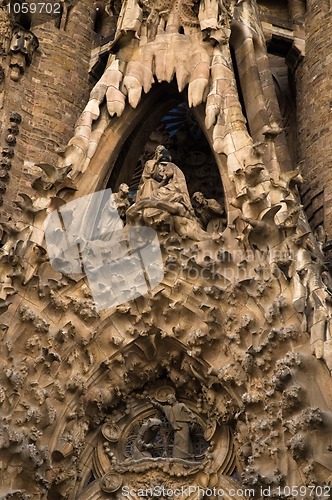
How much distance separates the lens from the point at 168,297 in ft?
32.3

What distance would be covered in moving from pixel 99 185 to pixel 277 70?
3844 millimetres

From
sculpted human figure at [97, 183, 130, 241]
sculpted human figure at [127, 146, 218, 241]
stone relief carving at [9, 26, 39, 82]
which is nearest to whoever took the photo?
sculpted human figure at [127, 146, 218, 241]

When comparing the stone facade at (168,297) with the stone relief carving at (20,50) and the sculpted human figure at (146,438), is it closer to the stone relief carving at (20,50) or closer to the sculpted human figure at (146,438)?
the sculpted human figure at (146,438)

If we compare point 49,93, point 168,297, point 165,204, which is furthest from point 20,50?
point 168,297

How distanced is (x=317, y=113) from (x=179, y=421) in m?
3.99

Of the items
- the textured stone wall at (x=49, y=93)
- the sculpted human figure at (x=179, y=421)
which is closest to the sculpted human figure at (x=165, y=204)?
the sculpted human figure at (x=179, y=421)

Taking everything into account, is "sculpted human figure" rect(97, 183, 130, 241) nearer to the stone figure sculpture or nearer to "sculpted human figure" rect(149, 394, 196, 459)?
the stone figure sculpture

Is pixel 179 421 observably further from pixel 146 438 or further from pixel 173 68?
pixel 173 68

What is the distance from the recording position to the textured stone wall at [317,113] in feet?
37.8

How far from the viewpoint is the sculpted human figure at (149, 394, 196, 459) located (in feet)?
32.3

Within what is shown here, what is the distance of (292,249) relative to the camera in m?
9.38

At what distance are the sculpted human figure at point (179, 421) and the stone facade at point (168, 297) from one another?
0.01 metres

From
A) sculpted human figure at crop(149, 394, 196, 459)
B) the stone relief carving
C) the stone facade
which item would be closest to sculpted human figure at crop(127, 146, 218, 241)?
the stone facade

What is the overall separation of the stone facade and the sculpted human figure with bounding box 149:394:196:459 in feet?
0.04
